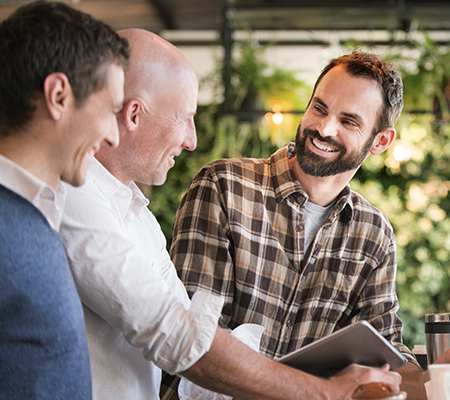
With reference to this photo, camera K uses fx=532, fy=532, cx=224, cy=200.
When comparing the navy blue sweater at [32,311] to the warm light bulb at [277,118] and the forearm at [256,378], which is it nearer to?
the forearm at [256,378]

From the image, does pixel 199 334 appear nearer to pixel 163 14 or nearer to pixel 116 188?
pixel 116 188

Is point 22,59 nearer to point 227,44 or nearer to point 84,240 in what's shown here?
point 84,240

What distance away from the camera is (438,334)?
4.49 ft

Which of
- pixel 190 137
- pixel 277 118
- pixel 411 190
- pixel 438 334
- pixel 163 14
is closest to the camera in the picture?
pixel 190 137

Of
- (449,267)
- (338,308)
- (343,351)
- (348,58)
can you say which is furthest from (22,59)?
(449,267)

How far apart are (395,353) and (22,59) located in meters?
0.87

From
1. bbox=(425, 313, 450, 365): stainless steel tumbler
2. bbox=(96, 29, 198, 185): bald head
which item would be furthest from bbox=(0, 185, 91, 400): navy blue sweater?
bbox=(425, 313, 450, 365): stainless steel tumbler

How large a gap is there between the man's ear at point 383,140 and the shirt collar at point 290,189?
0.21 meters

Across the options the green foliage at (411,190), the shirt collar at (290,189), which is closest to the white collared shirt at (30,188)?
the shirt collar at (290,189)

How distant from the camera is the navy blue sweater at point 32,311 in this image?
75cm

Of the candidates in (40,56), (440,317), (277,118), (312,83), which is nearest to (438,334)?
(440,317)

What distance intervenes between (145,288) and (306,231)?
0.89 meters

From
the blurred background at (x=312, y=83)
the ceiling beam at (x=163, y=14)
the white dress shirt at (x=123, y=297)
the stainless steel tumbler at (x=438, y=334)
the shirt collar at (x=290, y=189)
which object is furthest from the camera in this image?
the ceiling beam at (x=163, y=14)

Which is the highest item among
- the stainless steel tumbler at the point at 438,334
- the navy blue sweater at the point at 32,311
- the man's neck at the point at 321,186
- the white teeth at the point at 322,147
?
the navy blue sweater at the point at 32,311
